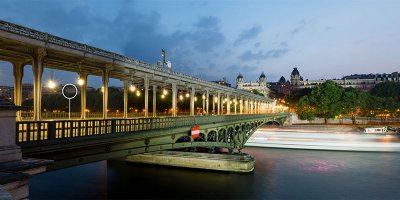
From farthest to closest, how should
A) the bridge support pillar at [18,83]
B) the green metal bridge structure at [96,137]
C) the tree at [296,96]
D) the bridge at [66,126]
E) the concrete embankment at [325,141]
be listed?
1. the tree at [296,96]
2. the concrete embankment at [325,141]
3. the bridge support pillar at [18,83]
4. the green metal bridge structure at [96,137]
5. the bridge at [66,126]

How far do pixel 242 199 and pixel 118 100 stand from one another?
2677 inches

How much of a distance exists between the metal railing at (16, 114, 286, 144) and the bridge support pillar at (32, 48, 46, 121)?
788mm

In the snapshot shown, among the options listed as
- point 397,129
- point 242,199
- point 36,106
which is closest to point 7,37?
point 36,106

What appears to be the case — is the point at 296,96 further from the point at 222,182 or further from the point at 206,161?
the point at 222,182

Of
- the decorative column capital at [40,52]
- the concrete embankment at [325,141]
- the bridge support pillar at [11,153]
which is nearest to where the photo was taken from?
the bridge support pillar at [11,153]

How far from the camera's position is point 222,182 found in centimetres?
4228

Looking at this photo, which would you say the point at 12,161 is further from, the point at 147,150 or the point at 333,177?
the point at 333,177

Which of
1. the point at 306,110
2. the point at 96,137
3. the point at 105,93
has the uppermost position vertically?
the point at 105,93

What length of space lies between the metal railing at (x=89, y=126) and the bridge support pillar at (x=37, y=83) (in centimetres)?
79

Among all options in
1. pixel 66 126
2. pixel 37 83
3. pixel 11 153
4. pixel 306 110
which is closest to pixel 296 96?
pixel 306 110

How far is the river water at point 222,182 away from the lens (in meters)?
37.8

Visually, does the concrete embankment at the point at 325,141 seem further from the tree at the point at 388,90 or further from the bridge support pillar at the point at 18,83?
the tree at the point at 388,90

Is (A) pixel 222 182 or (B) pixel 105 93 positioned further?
(A) pixel 222 182

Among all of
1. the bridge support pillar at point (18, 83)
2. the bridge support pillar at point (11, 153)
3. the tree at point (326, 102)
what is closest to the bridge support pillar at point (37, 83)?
the bridge support pillar at point (18, 83)
